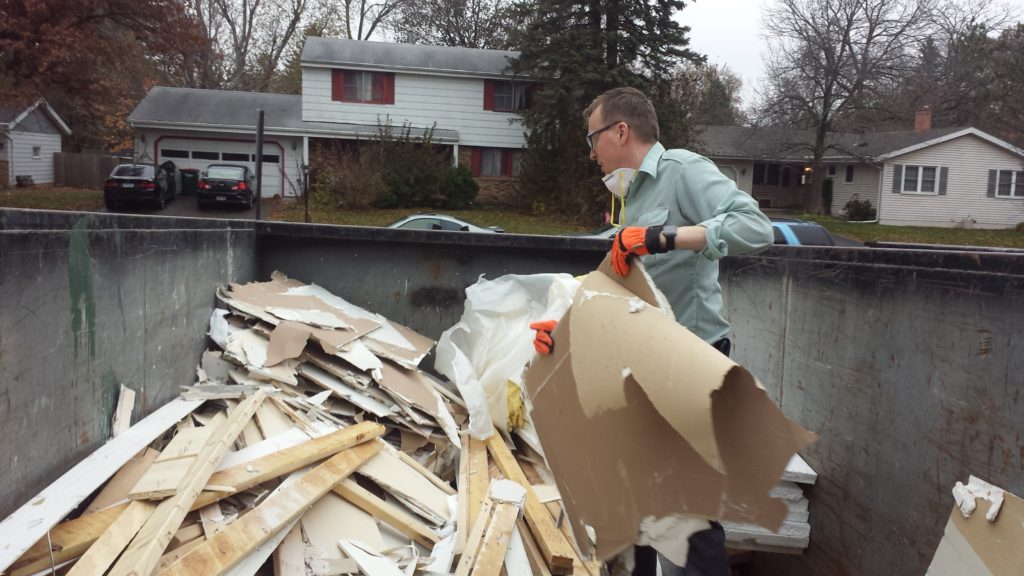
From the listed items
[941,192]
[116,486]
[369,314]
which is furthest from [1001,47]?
[116,486]

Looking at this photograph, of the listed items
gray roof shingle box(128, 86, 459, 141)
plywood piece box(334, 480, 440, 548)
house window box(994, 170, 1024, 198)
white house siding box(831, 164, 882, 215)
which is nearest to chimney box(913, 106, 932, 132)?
white house siding box(831, 164, 882, 215)

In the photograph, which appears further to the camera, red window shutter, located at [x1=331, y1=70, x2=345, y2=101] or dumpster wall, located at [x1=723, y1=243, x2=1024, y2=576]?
red window shutter, located at [x1=331, y1=70, x2=345, y2=101]

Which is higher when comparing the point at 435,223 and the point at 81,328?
the point at 435,223

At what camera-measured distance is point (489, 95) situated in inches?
1141

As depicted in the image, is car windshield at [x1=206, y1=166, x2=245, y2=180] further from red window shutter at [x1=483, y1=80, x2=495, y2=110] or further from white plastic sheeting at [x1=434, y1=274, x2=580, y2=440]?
white plastic sheeting at [x1=434, y1=274, x2=580, y2=440]

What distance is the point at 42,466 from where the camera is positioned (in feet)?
8.36

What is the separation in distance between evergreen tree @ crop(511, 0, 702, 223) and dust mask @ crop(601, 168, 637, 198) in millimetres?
20609

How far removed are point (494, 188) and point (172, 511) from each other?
2705 centimetres

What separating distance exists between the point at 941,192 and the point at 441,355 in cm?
3440

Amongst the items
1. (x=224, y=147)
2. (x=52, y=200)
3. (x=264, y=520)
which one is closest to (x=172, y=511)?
(x=264, y=520)

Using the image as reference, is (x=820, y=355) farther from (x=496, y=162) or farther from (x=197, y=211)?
(x=496, y=162)

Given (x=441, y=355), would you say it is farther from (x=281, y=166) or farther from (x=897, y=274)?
(x=281, y=166)

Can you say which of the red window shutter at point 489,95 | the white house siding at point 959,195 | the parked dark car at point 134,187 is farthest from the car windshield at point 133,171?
the white house siding at point 959,195

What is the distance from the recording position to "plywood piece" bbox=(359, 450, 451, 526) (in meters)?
3.16
